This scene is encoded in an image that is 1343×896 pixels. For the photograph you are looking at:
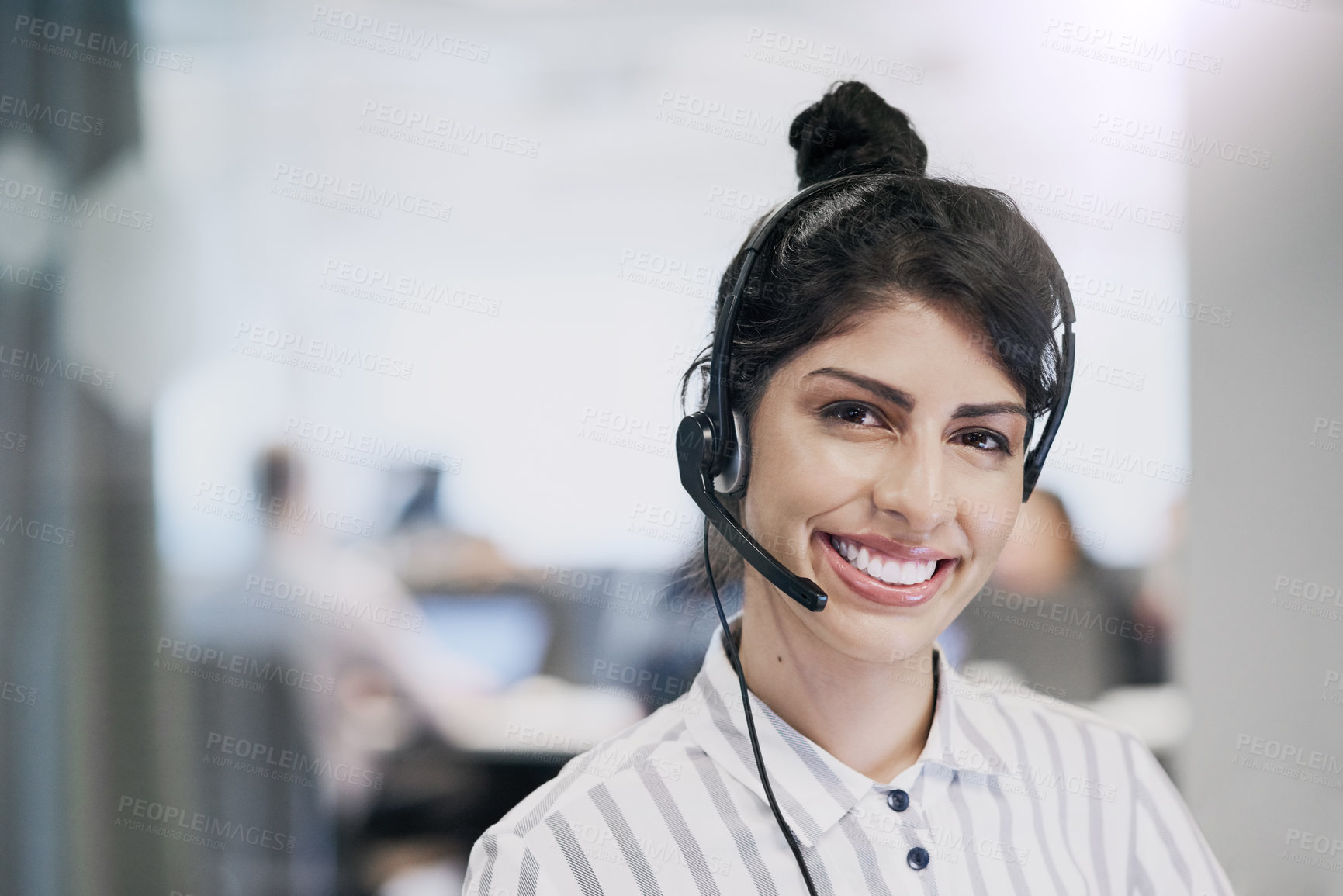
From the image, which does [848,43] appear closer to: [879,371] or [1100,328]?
[1100,328]

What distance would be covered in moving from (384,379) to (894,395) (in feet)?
2.25

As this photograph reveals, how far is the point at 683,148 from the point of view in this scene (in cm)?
123

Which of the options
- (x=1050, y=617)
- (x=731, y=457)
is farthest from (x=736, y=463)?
(x=1050, y=617)

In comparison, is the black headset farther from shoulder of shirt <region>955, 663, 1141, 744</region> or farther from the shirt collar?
shoulder of shirt <region>955, 663, 1141, 744</region>

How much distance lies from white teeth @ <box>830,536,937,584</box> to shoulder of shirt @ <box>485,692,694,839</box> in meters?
0.21

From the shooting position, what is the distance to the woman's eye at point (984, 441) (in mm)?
825

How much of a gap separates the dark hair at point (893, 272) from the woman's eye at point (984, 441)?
0.05m

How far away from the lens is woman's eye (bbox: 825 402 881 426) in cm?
80

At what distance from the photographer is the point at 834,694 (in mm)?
829

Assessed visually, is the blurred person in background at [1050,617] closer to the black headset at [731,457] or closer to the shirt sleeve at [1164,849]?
the shirt sleeve at [1164,849]

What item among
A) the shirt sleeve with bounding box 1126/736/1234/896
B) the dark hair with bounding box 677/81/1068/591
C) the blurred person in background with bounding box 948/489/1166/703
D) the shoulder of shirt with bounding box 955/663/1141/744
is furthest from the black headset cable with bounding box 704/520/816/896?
the blurred person in background with bounding box 948/489/1166/703

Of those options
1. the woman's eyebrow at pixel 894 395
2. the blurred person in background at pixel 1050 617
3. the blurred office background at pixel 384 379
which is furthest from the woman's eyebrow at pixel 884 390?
the blurred person in background at pixel 1050 617

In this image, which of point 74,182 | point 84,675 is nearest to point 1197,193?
point 74,182

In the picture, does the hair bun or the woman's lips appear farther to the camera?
the hair bun
